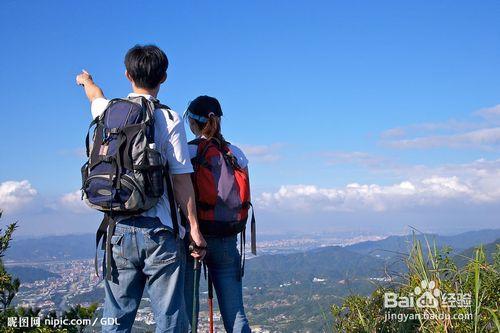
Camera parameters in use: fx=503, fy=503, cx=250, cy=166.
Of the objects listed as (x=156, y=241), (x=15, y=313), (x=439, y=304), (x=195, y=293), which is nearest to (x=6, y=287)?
(x=15, y=313)

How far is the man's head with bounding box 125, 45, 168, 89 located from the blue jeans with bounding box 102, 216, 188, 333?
2.65ft

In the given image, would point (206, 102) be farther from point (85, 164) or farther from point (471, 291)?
point (471, 291)

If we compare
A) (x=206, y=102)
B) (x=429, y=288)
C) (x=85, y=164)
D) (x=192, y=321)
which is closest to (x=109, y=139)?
(x=85, y=164)

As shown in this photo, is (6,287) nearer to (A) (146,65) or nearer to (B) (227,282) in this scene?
(B) (227,282)

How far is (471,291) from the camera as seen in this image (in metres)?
3.84

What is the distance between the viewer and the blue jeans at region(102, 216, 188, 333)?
2.79 m

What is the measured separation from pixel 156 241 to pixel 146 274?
8.4 inches

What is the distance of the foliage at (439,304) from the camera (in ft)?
11.8

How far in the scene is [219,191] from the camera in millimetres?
3312

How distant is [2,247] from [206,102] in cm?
232

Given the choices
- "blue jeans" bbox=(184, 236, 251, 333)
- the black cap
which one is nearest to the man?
"blue jeans" bbox=(184, 236, 251, 333)

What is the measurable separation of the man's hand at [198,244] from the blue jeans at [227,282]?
A: 255 mm

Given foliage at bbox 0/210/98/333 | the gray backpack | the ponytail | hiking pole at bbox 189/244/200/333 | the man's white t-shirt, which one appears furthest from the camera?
foliage at bbox 0/210/98/333

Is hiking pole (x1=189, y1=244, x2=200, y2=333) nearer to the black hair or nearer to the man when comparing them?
the man
